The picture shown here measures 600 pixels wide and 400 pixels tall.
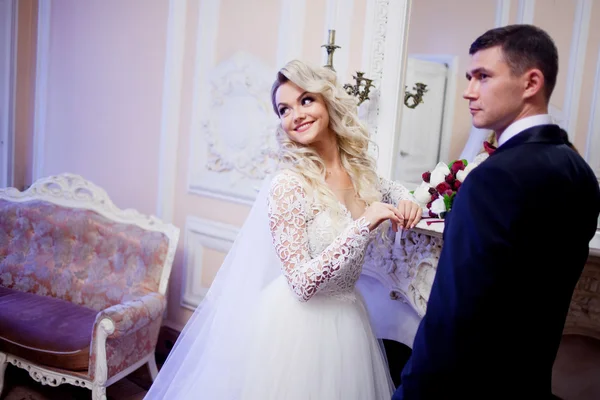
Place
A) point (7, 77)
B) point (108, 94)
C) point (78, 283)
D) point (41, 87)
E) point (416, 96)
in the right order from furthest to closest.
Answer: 1. point (41, 87)
2. point (7, 77)
3. point (108, 94)
4. point (78, 283)
5. point (416, 96)

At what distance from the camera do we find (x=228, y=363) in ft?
6.24

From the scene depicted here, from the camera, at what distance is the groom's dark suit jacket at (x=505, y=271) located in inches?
41.8

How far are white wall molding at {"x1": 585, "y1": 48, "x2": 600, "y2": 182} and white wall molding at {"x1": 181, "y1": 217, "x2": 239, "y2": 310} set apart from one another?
7.39 ft

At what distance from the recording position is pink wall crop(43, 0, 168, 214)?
391 cm

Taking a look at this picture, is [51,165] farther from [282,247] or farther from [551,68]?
[551,68]

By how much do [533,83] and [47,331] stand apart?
9.18 feet

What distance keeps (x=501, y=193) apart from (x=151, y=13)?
11.3 ft

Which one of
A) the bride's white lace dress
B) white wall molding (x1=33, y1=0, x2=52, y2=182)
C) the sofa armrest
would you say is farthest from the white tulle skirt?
white wall molding (x1=33, y1=0, x2=52, y2=182)

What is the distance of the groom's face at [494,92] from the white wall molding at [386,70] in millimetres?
1525

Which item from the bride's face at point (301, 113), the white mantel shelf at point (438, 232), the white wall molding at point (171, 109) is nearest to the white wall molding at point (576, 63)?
the white mantel shelf at point (438, 232)

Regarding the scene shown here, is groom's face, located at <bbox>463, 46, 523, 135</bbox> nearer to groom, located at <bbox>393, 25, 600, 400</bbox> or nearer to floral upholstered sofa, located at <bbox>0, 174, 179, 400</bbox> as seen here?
groom, located at <bbox>393, 25, 600, 400</bbox>

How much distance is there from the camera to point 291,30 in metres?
3.20

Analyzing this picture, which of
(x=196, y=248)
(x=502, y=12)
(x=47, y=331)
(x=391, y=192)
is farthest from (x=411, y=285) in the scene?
(x=47, y=331)

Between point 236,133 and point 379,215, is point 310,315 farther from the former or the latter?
point 236,133
